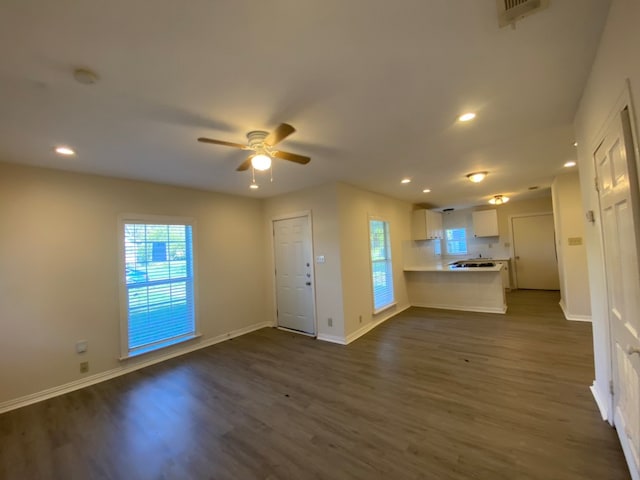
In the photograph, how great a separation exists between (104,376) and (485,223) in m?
8.93

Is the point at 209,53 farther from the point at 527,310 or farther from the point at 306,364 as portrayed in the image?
the point at 527,310

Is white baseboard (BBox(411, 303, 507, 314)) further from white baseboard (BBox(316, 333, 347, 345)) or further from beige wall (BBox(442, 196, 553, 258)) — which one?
beige wall (BBox(442, 196, 553, 258))

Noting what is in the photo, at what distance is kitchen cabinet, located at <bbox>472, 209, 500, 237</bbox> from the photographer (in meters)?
7.78

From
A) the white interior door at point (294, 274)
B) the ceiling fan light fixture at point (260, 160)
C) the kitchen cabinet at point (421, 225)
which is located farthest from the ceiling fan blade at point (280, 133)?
the kitchen cabinet at point (421, 225)

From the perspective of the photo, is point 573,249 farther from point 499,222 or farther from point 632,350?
point 632,350

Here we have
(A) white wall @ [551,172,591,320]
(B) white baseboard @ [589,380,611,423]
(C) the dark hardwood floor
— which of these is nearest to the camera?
(C) the dark hardwood floor

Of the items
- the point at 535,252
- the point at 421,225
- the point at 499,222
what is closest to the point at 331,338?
the point at 421,225

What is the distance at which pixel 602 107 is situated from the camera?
165cm

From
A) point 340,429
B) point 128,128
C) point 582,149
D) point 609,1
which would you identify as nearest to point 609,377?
point 582,149

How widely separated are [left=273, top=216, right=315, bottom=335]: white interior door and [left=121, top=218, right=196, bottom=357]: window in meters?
1.55

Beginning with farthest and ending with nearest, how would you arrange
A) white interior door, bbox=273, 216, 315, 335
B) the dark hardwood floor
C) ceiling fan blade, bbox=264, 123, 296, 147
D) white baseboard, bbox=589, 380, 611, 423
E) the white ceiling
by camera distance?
white interior door, bbox=273, 216, 315, 335 → white baseboard, bbox=589, 380, 611, 423 → ceiling fan blade, bbox=264, 123, 296, 147 → the dark hardwood floor → the white ceiling

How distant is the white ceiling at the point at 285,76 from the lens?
1280mm

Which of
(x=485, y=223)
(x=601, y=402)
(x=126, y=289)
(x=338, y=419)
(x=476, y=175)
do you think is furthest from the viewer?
(x=485, y=223)

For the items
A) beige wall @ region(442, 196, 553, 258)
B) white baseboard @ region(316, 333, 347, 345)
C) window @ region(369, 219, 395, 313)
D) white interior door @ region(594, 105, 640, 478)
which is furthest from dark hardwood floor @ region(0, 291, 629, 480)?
beige wall @ region(442, 196, 553, 258)
